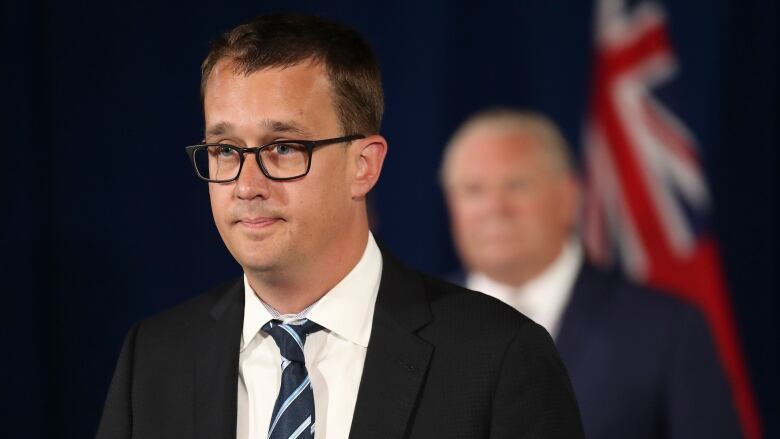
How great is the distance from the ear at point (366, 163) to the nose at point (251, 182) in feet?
0.58

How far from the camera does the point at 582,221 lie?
446 cm

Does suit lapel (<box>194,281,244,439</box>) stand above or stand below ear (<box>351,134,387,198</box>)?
below

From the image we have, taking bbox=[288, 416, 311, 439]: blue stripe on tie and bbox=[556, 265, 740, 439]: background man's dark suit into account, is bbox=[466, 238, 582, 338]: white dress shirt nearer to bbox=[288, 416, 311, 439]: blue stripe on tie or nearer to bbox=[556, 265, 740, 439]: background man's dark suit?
bbox=[556, 265, 740, 439]: background man's dark suit

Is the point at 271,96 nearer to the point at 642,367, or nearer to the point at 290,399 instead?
the point at 290,399

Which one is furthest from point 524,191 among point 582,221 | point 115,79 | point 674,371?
point 115,79

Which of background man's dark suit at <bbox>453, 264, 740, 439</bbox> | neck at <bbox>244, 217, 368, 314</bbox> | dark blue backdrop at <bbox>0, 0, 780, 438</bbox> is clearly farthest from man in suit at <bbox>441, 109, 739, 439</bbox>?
neck at <bbox>244, 217, 368, 314</bbox>

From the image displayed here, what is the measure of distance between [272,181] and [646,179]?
9.69 ft

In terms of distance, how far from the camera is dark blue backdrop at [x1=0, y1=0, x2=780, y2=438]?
3619 millimetres

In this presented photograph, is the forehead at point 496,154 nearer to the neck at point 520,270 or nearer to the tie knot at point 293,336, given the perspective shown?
the neck at point 520,270

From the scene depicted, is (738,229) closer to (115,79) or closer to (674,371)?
(674,371)

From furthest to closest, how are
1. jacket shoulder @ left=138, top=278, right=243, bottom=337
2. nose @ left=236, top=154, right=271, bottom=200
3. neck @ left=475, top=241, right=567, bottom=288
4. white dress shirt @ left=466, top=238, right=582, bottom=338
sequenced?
neck @ left=475, top=241, right=567, bottom=288
white dress shirt @ left=466, top=238, right=582, bottom=338
jacket shoulder @ left=138, top=278, right=243, bottom=337
nose @ left=236, top=154, right=271, bottom=200

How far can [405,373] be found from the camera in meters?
1.79

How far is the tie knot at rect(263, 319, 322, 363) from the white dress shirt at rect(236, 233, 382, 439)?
12mm

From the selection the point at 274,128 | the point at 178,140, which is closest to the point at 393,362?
the point at 274,128
